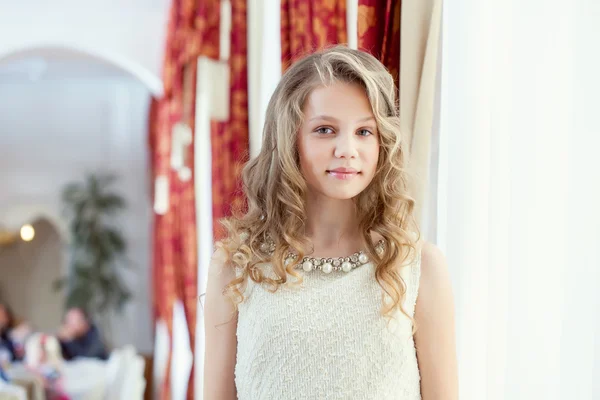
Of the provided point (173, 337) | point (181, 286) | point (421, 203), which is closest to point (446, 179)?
point (421, 203)

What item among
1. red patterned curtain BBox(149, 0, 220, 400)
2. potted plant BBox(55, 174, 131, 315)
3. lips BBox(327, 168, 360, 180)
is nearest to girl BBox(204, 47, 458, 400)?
lips BBox(327, 168, 360, 180)

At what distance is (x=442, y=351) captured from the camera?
4.67ft

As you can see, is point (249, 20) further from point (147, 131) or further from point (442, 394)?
point (147, 131)

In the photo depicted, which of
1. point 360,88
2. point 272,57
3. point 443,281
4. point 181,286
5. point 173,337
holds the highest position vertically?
point 272,57

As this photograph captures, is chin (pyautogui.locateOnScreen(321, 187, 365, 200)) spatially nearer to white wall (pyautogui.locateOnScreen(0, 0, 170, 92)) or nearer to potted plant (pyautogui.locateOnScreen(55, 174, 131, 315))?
white wall (pyautogui.locateOnScreen(0, 0, 170, 92))

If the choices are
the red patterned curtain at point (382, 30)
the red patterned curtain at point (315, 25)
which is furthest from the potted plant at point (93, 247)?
the red patterned curtain at point (382, 30)

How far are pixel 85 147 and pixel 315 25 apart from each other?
6.92 meters

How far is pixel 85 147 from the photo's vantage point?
8797 mm

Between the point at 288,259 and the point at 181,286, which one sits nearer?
the point at 288,259

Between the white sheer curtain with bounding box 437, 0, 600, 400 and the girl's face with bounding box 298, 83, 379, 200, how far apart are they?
38 cm

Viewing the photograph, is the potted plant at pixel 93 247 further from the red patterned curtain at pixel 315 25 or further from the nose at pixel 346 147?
the nose at pixel 346 147

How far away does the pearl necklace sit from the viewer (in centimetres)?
145

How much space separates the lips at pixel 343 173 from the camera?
1374 millimetres

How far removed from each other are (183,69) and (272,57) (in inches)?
64.4
